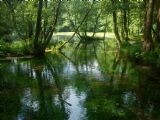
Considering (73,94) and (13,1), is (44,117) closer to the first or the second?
(73,94)

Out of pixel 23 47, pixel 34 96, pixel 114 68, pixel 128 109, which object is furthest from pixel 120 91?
pixel 23 47

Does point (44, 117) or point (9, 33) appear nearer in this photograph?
point (44, 117)

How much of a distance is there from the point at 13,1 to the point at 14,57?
11.5 meters

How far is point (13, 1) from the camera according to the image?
39.2 meters

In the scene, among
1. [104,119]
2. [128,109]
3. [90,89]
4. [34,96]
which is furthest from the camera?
[90,89]

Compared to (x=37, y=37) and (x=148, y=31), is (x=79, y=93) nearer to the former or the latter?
(x=148, y=31)

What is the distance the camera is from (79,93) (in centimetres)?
1570

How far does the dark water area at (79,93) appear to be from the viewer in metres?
12.2

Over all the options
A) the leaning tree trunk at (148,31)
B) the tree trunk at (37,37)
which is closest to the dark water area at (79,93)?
the leaning tree trunk at (148,31)

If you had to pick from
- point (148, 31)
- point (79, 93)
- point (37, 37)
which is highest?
point (148, 31)

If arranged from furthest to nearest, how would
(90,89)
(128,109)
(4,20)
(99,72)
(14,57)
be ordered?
(4,20)
(14,57)
(99,72)
(90,89)
(128,109)

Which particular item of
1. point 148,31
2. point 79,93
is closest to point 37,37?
point 148,31

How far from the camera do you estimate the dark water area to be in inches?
480

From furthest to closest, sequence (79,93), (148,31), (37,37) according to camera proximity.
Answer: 1. (37,37)
2. (148,31)
3. (79,93)
